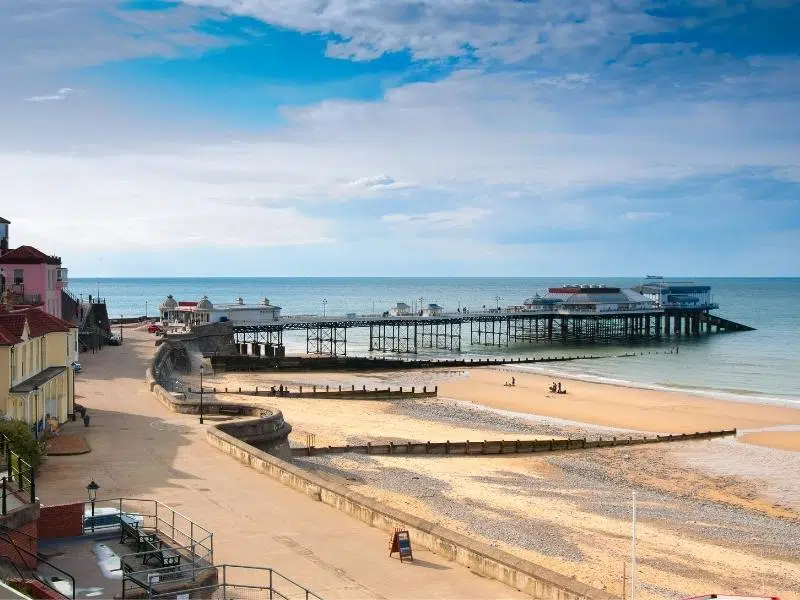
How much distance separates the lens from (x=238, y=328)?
92.1m

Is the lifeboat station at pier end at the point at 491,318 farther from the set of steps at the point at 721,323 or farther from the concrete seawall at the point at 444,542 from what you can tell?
the concrete seawall at the point at 444,542

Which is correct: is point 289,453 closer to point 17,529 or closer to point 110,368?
point 17,529

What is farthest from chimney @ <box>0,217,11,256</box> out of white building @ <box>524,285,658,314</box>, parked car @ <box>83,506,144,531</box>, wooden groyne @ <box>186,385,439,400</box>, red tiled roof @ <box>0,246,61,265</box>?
white building @ <box>524,285,658,314</box>

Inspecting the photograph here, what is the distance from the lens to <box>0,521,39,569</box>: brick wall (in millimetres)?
14180

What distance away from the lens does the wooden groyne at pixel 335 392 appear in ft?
186

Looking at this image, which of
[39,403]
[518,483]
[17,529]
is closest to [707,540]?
[518,483]

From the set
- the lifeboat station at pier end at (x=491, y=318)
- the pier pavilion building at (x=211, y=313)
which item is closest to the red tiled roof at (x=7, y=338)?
the pier pavilion building at (x=211, y=313)

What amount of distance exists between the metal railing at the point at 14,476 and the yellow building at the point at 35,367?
6.87 m

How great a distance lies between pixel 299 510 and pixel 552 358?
74946mm

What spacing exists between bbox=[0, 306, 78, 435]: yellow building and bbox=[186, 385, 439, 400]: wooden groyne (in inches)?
806

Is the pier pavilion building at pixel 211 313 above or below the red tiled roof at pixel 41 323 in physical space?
below

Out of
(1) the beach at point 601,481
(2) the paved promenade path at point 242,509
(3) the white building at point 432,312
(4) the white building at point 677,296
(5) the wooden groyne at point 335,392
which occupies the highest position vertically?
(4) the white building at point 677,296

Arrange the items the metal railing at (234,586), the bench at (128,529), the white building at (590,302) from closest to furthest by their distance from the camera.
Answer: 1. the metal railing at (234,586)
2. the bench at (128,529)
3. the white building at (590,302)

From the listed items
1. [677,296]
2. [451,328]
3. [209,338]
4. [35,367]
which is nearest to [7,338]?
[35,367]
